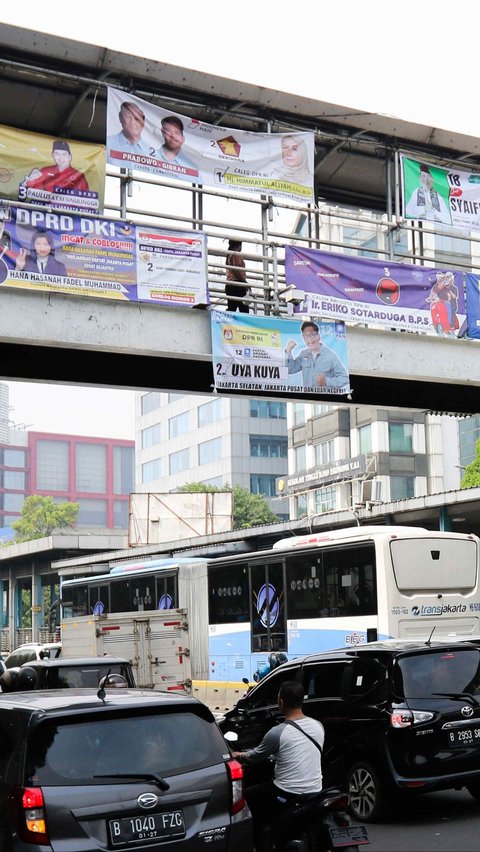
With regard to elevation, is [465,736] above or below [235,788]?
below

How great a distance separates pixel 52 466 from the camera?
189 m

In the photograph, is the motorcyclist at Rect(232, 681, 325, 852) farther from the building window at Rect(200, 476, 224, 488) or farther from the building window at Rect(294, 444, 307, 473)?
the building window at Rect(200, 476, 224, 488)

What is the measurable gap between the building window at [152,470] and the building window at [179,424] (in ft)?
12.7

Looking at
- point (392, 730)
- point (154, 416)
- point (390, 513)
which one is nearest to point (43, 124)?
point (392, 730)

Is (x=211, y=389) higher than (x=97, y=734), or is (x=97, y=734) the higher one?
(x=211, y=389)

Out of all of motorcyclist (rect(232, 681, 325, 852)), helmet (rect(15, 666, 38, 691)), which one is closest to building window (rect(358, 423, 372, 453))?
helmet (rect(15, 666, 38, 691))

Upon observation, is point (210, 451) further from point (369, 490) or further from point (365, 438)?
point (369, 490)

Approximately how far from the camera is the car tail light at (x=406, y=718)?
996cm

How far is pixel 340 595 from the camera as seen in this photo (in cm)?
1972

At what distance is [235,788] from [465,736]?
14.3ft

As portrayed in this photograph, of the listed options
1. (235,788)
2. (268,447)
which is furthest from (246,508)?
(235,788)

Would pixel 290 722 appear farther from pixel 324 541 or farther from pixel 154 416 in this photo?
pixel 154 416

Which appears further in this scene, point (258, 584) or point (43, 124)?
point (258, 584)

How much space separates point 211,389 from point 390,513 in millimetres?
17064
